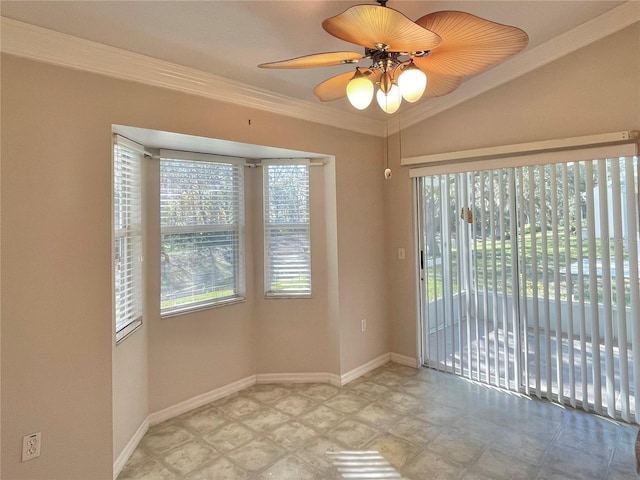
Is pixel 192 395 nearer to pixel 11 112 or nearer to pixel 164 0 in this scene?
pixel 11 112

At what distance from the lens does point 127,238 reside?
8.13ft

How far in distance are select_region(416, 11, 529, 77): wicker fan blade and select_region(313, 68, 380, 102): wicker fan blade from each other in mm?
215

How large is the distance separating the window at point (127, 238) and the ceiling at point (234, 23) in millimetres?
642

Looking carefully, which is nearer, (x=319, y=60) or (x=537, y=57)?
(x=319, y=60)

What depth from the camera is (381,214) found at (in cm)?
378

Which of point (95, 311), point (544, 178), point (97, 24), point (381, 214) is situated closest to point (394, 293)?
point (381, 214)

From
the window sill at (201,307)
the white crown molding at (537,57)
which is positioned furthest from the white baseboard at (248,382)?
the white crown molding at (537,57)

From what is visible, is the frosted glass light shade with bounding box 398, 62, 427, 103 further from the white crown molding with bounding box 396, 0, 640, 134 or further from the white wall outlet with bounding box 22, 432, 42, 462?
the white wall outlet with bounding box 22, 432, 42, 462

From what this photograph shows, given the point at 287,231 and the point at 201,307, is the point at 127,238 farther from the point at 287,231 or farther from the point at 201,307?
the point at 287,231

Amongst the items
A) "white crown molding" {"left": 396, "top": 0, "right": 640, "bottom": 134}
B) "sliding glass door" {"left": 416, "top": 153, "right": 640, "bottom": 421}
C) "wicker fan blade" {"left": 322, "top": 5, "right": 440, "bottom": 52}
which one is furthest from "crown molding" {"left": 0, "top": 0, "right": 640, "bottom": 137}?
"wicker fan blade" {"left": 322, "top": 5, "right": 440, "bottom": 52}

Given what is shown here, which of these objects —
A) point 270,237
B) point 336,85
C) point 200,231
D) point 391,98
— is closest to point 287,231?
point 270,237

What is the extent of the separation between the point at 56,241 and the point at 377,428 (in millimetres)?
2407

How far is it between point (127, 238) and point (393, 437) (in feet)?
7.68

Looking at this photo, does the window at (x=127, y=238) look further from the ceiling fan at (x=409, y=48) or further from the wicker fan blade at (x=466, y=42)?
the wicker fan blade at (x=466, y=42)
